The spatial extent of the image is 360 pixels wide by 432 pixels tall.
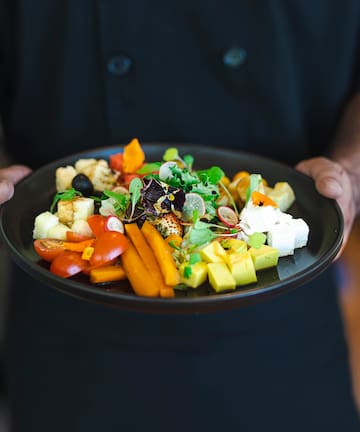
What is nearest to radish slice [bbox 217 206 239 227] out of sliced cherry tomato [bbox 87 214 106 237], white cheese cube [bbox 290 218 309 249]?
white cheese cube [bbox 290 218 309 249]

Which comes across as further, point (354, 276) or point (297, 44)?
point (354, 276)

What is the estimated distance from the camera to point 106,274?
0.92 m

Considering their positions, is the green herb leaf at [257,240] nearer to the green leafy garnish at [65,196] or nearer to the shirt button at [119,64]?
the green leafy garnish at [65,196]

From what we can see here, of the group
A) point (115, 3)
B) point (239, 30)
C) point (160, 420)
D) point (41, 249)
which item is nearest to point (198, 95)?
point (239, 30)

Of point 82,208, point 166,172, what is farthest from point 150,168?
point 82,208

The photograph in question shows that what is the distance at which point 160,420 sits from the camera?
1489 mm

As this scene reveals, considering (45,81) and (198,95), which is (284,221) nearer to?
(198,95)

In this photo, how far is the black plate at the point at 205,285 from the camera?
2.74 feet

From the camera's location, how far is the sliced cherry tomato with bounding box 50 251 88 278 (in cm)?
90

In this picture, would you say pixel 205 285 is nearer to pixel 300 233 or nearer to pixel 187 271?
pixel 187 271

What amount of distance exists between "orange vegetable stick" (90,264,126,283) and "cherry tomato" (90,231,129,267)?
0.01 meters

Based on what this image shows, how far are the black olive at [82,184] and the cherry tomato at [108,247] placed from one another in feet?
0.66

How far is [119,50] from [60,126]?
0.82 ft

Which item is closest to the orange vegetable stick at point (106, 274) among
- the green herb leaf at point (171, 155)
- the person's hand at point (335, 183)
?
the green herb leaf at point (171, 155)
